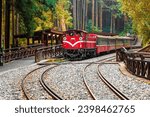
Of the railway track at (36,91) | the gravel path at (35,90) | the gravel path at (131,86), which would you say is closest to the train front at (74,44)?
the gravel path at (131,86)

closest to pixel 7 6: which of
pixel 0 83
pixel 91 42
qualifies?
pixel 91 42

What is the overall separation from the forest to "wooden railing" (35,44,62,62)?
1856 millimetres

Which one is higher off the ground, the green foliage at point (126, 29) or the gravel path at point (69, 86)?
the green foliage at point (126, 29)

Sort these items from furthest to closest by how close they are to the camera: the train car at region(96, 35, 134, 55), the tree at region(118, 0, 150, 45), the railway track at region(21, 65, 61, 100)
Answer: the train car at region(96, 35, 134, 55) → the tree at region(118, 0, 150, 45) → the railway track at region(21, 65, 61, 100)

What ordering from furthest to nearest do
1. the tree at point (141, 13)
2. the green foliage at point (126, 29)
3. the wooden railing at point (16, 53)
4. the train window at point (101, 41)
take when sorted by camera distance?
the green foliage at point (126, 29) → the train window at point (101, 41) → the wooden railing at point (16, 53) → the tree at point (141, 13)

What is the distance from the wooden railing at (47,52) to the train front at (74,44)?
4.39 ft

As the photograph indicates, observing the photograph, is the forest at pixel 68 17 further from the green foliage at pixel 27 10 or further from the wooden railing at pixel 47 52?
the wooden railing at pixel 47 52

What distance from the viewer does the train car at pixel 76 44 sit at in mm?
35875

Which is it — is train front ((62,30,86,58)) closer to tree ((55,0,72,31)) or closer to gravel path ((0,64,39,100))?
tree ((55,0,72,31))

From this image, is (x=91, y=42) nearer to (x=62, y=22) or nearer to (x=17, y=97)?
(x=62, y=22)

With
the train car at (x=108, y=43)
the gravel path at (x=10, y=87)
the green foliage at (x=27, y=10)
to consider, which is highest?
the green foliage at (x=27, y=10)

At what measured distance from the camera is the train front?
35875 millimetres

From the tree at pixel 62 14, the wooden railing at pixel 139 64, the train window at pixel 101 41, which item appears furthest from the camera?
the tree at pixel 62 14

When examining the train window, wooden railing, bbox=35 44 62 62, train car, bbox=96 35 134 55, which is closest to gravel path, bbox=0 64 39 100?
wooden railing, bbox=35 44 62 62
